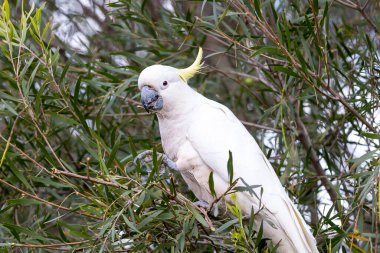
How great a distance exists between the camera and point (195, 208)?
5.22ft

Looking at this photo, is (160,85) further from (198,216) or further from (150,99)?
(198,216)

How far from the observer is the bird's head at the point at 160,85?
195 cm

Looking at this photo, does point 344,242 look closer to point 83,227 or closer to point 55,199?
point 83,227

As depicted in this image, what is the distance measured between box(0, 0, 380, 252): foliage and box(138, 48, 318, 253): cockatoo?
58 millimetres

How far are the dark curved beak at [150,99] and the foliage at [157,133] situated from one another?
69mm

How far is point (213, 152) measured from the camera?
187cm

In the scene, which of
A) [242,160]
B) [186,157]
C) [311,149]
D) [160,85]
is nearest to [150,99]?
[160,85]

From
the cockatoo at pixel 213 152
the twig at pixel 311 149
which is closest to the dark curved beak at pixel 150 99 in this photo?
the cockatoo at pixel 213 152

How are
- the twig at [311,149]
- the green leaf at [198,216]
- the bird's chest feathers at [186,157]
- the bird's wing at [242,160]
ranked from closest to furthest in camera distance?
the green leaf at [198,216] < the bird's wing at [242,160] < the bird's chest feathers at [186,157] < the twig at [311,149]

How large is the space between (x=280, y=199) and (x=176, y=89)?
1.39 feet

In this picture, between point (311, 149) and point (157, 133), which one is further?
point (157, 133)

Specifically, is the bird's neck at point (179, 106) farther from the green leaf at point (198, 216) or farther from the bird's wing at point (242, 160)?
the green leaf at point (198, 216)

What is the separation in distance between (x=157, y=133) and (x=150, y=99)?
23.2 inches

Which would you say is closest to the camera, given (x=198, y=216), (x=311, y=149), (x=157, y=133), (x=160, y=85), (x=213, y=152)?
(x=198, y=216)
